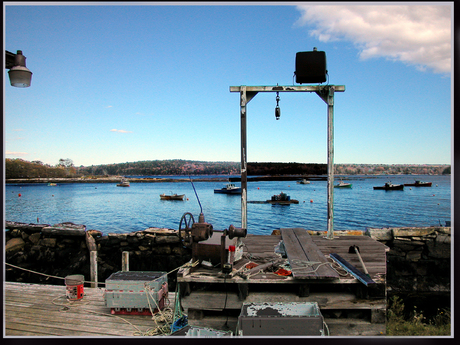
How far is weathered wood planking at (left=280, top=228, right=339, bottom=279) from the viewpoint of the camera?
4.13 meters

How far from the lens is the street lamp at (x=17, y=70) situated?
15.9 ft

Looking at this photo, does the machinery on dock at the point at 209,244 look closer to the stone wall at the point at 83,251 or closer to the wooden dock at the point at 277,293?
the wooden dock at the point at 277,293

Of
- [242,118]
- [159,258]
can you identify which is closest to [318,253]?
[242,118]

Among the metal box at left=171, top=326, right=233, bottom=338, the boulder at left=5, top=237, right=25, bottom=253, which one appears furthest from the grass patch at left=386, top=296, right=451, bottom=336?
the boulder at left=5, top=237, right=25, bottom=253

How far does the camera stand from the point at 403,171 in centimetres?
12650

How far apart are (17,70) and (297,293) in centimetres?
498

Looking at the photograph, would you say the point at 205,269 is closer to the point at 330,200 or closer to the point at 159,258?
the point at 330,200

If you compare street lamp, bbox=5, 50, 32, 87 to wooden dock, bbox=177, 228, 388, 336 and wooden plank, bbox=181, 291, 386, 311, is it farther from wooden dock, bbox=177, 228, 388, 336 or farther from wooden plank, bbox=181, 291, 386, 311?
wooden plank, bbox=181, 291, 386, 311

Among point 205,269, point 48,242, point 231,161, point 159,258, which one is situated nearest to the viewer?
point 205,269

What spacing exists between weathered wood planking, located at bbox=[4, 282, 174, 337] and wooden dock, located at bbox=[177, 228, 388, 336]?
148 cm


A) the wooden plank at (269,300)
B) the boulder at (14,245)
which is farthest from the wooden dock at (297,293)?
the boulder at (14,245)

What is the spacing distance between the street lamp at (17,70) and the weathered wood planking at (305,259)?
4.64m

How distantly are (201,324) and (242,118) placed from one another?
3692mm

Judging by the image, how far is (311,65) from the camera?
6121 mm
